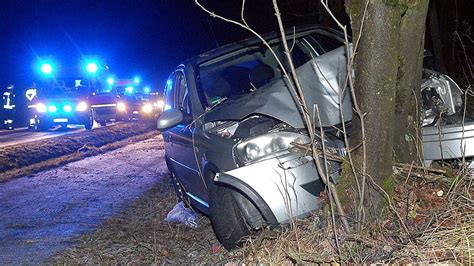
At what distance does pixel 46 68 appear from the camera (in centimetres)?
2045

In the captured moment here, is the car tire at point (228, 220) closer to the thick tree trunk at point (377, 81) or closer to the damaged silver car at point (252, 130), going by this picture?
the damaged silver car at point (252, 130)

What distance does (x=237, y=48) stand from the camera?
6059 mm

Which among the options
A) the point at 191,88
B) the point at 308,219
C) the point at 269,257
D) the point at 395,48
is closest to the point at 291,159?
the point at 308,219

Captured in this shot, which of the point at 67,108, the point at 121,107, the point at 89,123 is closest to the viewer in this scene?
the point at 67,108

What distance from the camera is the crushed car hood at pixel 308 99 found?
4619 millimetres

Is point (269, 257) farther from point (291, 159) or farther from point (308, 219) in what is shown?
point (291, 159)

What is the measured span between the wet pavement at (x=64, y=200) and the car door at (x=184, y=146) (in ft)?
4.29

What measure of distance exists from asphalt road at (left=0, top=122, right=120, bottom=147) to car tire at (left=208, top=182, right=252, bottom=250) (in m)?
12.9

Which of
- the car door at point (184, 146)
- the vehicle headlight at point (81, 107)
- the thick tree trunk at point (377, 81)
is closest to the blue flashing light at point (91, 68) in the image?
the vehicle headlight at point (81, 107)

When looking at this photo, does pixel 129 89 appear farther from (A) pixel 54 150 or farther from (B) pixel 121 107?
(A) pixel 54 150

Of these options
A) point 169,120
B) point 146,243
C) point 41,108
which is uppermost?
point 41,108

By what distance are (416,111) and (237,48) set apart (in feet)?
7.85

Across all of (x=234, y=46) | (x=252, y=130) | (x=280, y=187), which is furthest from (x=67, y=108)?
(x=280, y=187)

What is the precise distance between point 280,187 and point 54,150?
1108 centimetres
